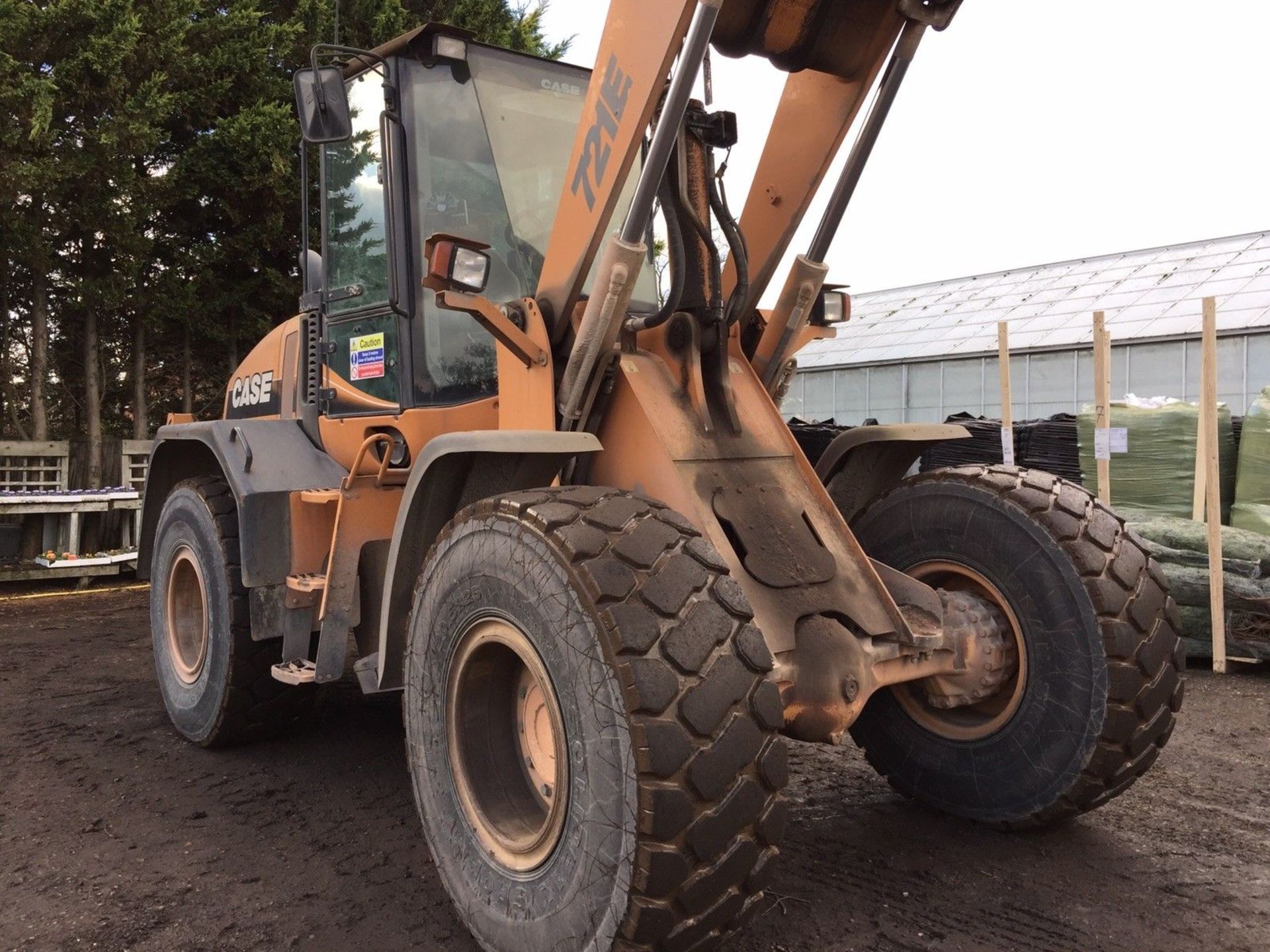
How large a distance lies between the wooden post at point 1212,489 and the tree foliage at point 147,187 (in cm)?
755

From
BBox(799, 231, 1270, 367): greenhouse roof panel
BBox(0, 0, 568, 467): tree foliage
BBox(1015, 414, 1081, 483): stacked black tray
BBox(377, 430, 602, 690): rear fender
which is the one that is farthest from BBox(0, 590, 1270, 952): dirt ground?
BBox(799, 231, 1270, 367): greenhouse roof panel

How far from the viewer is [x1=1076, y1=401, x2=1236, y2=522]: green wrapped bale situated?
8289 millimetres

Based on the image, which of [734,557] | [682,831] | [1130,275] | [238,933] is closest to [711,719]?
[682,831]

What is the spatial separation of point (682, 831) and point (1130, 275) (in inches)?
719

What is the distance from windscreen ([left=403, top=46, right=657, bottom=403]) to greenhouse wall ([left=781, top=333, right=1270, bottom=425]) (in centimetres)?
802

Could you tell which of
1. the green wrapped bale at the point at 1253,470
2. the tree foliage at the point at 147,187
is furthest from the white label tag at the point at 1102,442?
the tree foliage at the point at 147,187

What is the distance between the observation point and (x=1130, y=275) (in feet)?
58.5

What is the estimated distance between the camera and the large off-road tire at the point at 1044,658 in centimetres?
321

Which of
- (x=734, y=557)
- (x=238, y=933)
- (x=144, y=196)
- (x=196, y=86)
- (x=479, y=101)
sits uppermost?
(x=196, y=86)

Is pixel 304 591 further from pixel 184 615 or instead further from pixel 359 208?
pixel 359 208

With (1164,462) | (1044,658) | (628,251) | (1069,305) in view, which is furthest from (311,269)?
(1069,305)

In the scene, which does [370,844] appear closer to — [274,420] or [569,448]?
[569,448]

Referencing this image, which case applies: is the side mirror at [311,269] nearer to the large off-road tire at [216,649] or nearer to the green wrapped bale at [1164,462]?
the large off-road tire at [216,649]

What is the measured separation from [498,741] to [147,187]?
30.3 feet
